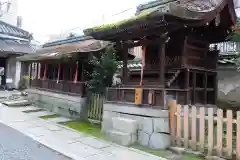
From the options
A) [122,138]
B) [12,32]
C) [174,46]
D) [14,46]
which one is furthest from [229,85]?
[12,32]

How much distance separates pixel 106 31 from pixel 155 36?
1.84 m

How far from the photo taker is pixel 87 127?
10383 mm

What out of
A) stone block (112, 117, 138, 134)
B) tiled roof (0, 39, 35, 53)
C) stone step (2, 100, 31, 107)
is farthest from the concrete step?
tiled roof (0, 39, 35, 53)

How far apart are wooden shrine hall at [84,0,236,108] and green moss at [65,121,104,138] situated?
58.9 inches

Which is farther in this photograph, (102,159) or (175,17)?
(175,17)

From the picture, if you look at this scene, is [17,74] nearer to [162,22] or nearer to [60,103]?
[60,103]

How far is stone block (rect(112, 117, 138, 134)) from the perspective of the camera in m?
7.80

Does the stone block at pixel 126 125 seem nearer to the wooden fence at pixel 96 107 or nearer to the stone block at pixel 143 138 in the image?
the stone block at pixel 143 138

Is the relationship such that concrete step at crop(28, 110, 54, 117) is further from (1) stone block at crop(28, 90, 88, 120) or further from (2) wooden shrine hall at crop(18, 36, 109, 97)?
(2) wooden shrine hall at crop(18, 36, 109, 97)

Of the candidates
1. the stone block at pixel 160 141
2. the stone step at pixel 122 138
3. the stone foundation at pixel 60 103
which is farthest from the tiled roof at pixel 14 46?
the stone block at pixel 160 141

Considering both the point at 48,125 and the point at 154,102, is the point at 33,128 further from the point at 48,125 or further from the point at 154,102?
the point at 154,102

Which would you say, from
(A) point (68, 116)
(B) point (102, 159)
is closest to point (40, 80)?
(A) point (68, 116)

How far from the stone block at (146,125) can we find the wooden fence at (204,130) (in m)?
0.68

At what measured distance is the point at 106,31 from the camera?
8.57m
